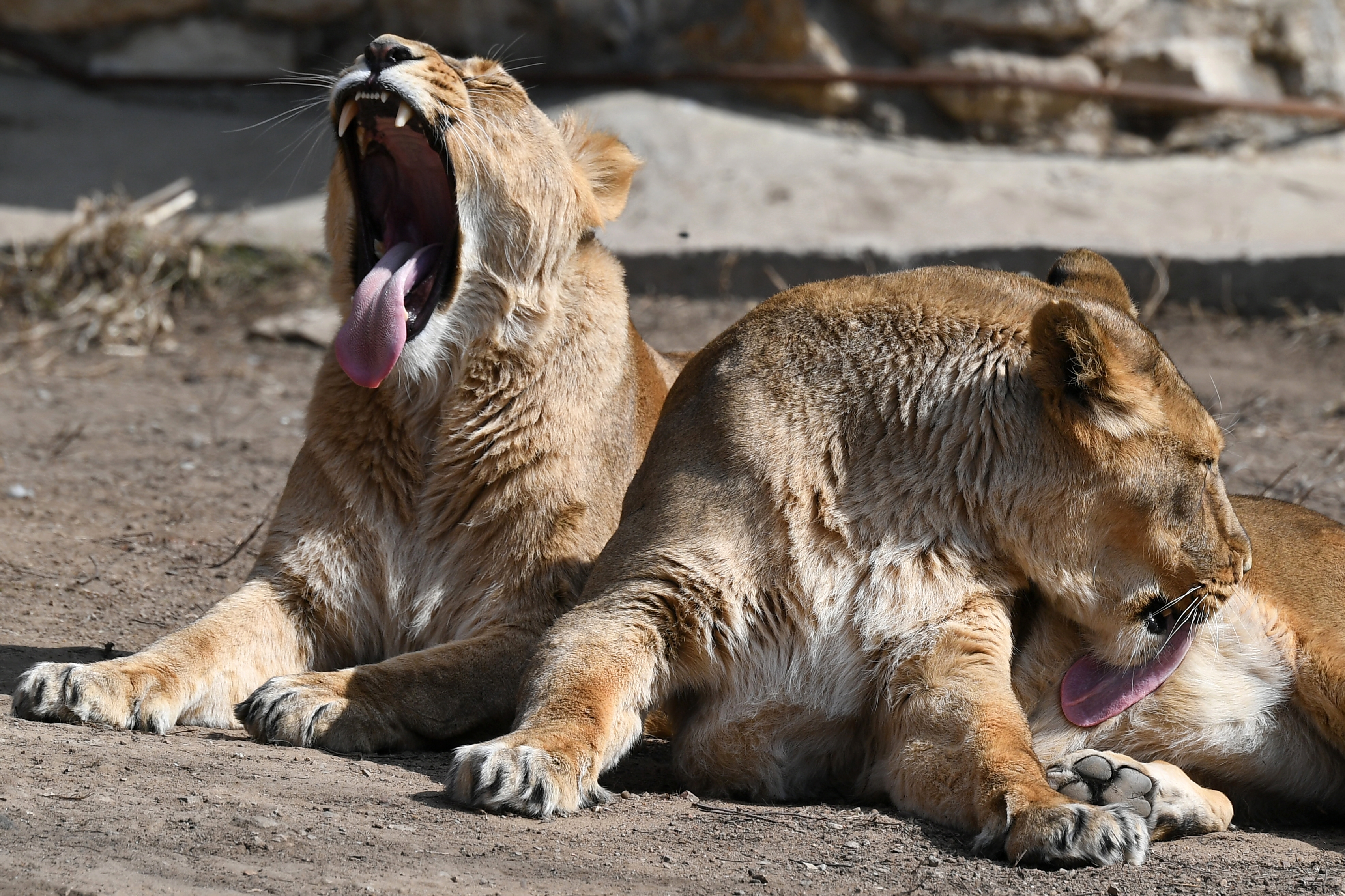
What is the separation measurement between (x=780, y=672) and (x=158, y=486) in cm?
320

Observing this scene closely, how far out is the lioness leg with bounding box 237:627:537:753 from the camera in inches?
129

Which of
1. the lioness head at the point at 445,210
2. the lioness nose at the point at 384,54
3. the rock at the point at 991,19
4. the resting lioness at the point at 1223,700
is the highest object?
the rock at the point at 991,19

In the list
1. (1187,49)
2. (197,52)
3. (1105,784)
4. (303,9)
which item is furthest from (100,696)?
(1187,49)

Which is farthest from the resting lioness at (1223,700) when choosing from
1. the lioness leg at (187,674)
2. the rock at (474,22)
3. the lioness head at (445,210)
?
the rock at (474,22)

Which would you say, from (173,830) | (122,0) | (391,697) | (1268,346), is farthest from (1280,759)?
(122,0)

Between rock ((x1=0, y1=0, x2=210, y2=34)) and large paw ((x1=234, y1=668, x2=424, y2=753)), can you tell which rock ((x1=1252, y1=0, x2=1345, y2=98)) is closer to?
rock ((x1=0, y1=0, x2=210, y2=34))

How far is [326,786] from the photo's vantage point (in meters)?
2.87

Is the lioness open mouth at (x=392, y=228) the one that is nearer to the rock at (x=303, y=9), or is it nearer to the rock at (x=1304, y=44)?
the rock at (x=303, y=9)

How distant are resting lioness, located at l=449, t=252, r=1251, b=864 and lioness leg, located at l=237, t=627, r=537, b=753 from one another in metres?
0.37

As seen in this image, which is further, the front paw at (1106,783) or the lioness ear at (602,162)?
the lioness ear at (602,162)

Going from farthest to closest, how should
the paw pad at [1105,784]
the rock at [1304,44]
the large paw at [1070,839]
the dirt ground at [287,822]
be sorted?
the rock at [1304,44] → the paw pad at [1105,784] → the large paw at [1070,839] → the dirt ground at [287,822]

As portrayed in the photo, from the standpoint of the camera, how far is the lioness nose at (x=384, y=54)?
3.77 meters

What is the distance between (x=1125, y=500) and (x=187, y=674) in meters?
2.07

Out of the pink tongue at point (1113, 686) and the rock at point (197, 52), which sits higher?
the rock at point (197, 52)
